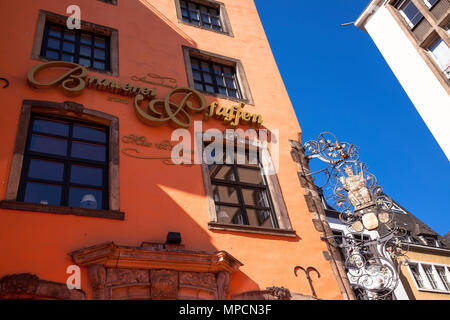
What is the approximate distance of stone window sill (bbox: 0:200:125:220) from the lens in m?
6.42

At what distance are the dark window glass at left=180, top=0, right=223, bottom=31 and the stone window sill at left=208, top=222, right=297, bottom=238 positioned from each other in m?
7.88

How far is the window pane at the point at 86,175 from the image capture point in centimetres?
751

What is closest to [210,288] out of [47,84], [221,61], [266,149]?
[266,149]

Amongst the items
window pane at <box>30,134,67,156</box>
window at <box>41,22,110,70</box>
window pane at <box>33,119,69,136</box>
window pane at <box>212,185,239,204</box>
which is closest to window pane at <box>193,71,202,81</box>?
window at <box>41,22,110,70</box>

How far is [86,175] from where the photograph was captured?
25.1ft

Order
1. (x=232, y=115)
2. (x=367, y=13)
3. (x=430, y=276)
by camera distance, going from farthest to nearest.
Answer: (x=430, y=276), (x=367, y=13), (x=232, y=115)

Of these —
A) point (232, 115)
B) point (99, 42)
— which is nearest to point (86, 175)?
point (232, 115)

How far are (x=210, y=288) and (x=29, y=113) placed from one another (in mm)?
4738

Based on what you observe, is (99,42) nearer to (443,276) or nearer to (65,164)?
(65,164)

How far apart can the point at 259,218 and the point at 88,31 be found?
6.72m

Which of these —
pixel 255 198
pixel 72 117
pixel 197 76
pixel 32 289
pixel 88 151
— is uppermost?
pixel 197 76

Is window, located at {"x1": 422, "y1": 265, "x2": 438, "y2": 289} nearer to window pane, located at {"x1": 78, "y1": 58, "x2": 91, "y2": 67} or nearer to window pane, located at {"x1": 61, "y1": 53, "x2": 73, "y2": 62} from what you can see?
window pane, located at {"x1": 78, "y1": 58, "x2": 91, "y2": 67}

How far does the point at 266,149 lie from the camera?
10.2 meters
